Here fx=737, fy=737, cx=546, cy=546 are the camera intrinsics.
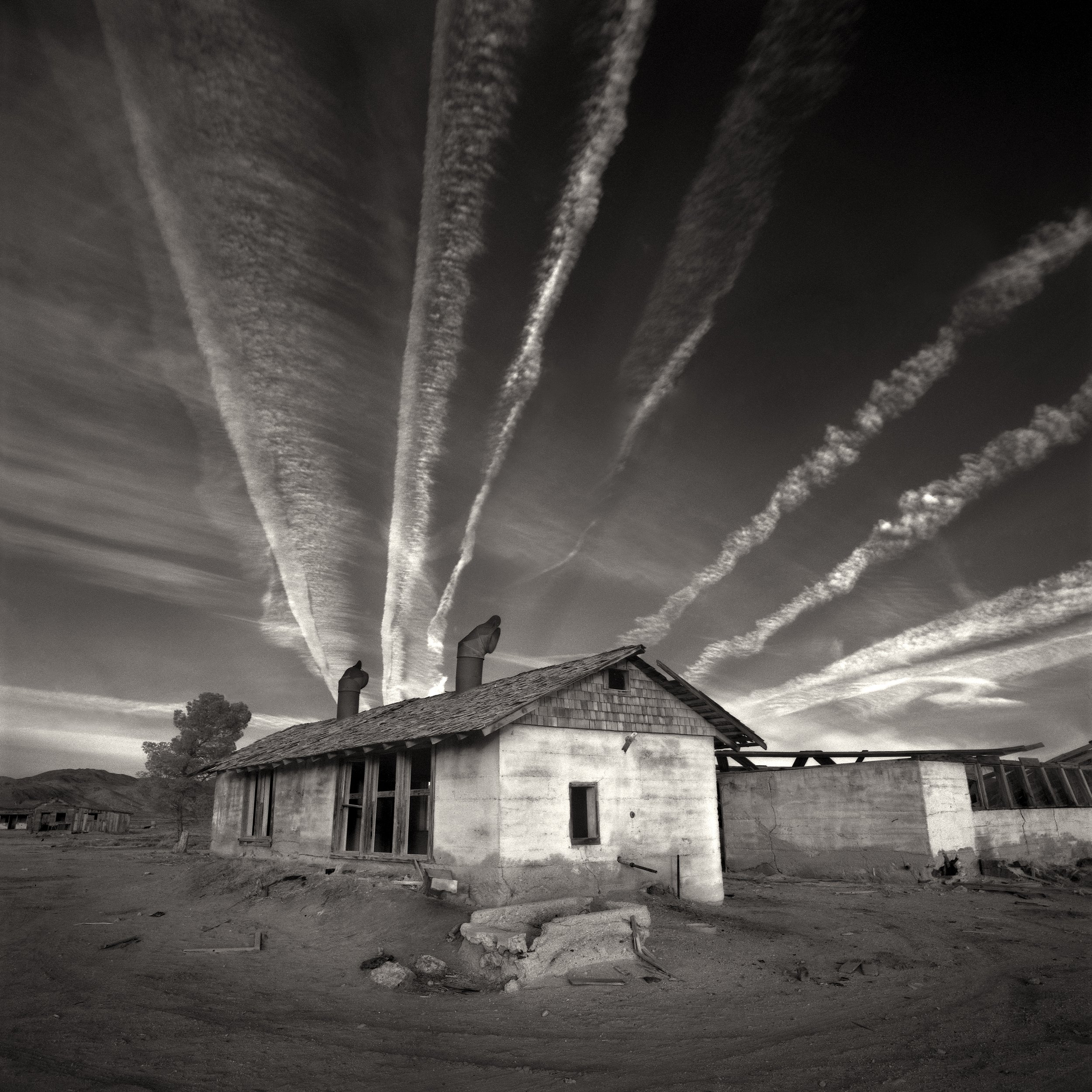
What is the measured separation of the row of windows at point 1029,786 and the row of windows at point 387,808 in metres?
16.2

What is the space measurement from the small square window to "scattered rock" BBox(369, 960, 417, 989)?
18.5ft

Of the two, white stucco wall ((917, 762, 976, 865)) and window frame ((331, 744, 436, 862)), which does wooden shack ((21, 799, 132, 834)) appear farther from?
white stucco wall ((917, 762, 976, 865))

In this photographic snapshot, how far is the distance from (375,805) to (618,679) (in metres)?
7.02

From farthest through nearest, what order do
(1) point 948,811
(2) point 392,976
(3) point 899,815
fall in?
1. (1) point 948,811
2. (3) point 899,815
3. (2) point 392,976

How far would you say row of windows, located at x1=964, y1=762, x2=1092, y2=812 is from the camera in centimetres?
2666

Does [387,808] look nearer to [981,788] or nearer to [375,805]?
[375,805]

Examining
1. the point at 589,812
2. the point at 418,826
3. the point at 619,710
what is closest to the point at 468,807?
the point at 589,812

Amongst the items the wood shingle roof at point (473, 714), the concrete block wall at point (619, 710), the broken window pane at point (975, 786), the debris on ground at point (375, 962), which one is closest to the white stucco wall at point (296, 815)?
the wood shingle roof at point (473, 714)

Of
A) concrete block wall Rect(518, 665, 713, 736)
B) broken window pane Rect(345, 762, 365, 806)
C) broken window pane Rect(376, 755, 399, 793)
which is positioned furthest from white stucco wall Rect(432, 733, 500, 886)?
broken window pane Rect(376, 755, 399, 793)

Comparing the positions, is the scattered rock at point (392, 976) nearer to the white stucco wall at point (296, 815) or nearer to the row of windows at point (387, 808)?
the row of windows at point (387, 808)

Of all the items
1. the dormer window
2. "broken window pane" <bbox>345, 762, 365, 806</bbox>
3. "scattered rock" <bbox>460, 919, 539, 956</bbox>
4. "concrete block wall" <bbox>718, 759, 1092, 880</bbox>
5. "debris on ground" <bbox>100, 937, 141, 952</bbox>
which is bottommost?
"debris on ground" <bbox>100, 937, 141, 952</bbox>

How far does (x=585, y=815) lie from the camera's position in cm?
1681

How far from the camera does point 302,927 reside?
15.5 m

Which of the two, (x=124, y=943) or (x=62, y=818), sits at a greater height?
(x=62, y=818)
